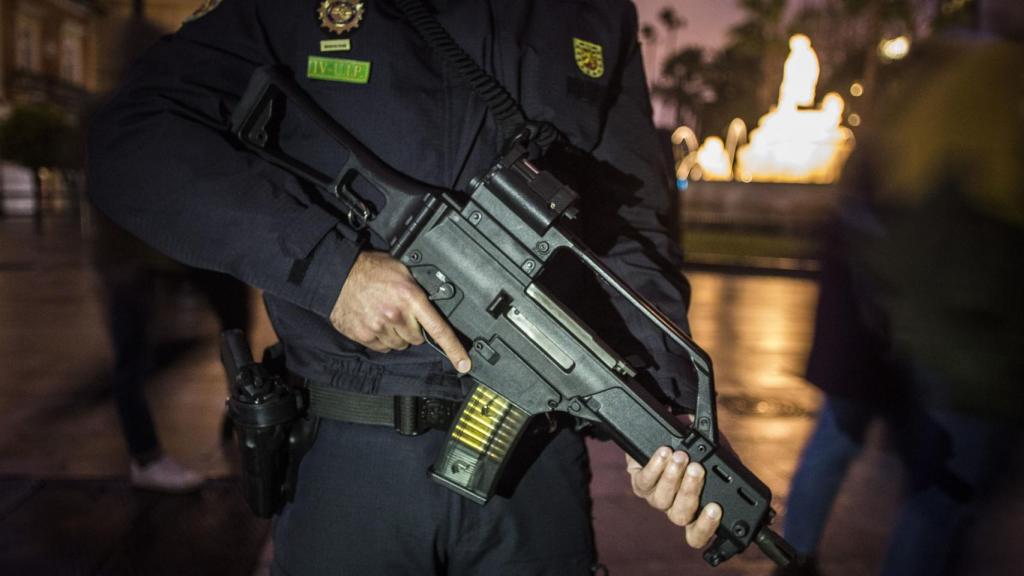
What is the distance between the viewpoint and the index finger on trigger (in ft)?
4.07

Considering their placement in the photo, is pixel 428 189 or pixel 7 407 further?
pixel 7 407

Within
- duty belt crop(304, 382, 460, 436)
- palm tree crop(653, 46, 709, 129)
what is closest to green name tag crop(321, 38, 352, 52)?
duty belt crop(304, 382, 460, 436)

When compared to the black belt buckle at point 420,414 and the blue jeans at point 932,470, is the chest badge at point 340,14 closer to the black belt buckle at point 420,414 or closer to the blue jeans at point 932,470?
the black belt buckle at point 420,414

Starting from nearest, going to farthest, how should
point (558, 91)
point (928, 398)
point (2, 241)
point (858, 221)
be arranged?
point (558, 91)
point (928, 398)
point (858, 221)
point (2, 241)

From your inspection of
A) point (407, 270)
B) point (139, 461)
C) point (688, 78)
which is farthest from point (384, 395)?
point (688, 78)

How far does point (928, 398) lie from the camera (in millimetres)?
2217

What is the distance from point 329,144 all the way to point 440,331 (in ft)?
1.36

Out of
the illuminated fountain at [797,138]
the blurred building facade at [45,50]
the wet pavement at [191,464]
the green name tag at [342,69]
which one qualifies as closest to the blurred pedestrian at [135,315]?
the wet pavement at [191,464]

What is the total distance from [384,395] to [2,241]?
54.4ft

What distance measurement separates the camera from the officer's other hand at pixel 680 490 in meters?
→ 1.32

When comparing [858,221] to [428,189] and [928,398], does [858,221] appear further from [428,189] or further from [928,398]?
[428,189]

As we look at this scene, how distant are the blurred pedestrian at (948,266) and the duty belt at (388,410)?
1426mm

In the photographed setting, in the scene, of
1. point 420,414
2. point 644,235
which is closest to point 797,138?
point 644,235

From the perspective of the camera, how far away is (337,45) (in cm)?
137
